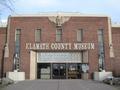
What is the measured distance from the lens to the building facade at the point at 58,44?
201ft

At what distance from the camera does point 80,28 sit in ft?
203

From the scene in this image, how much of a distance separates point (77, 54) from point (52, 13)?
7864mm

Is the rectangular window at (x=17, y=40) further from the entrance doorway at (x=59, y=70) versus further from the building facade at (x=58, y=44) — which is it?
the entrance doorway at (x=59, y=70)

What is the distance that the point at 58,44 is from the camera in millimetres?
61344

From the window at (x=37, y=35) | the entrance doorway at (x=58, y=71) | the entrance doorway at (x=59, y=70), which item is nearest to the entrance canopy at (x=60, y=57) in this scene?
the entrance doorway at (x=59, y=70)

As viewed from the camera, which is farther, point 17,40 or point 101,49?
point 17,40

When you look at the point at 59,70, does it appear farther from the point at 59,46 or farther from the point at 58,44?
the point at 58,44

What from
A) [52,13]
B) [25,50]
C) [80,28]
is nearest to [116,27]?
[80,28]

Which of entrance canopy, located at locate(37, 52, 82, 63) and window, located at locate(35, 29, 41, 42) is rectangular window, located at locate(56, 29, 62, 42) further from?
window, located at locate(35, 29, 41, 42)

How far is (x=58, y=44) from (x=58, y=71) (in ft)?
14.2

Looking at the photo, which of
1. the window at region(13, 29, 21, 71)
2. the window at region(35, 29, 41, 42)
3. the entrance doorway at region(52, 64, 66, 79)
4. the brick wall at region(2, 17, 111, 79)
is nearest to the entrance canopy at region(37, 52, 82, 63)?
the entrance doorway at region(52, 64, 66, 79)

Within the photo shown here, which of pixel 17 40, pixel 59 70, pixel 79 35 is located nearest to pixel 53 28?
pixel 79 35

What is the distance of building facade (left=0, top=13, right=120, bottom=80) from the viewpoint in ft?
201

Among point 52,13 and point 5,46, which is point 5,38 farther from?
point 52,13
